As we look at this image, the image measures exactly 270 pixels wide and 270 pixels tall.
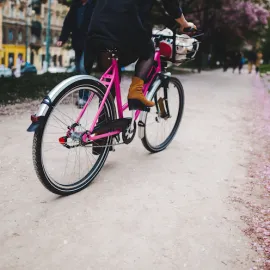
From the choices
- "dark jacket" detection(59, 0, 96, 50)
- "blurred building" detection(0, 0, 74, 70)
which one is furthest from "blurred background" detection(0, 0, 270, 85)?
"dark jacket" detection(59, 0, 96, 50)

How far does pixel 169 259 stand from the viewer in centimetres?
240

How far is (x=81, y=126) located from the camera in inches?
128

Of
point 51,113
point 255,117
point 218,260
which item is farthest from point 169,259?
point 255,117

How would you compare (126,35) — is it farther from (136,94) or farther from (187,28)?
(187,28)

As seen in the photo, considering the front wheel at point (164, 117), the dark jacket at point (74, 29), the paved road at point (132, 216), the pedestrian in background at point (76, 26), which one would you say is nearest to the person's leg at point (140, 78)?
the front wheel at point (164, 117)

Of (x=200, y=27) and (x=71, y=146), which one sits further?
(x=200, y=27)

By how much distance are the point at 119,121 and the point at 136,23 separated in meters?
0.85

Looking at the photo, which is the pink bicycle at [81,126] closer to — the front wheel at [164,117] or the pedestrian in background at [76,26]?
the front wheel at [164,117]

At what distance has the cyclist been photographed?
3260 mm

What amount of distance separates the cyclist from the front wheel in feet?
2.12

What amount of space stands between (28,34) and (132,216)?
57.5m

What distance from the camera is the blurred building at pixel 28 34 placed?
2031 inches

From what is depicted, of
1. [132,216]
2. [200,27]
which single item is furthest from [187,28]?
[200,27]

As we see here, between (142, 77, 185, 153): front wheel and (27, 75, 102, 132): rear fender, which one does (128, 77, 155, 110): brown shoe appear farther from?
(27, 75, 102, 132): rear fender
